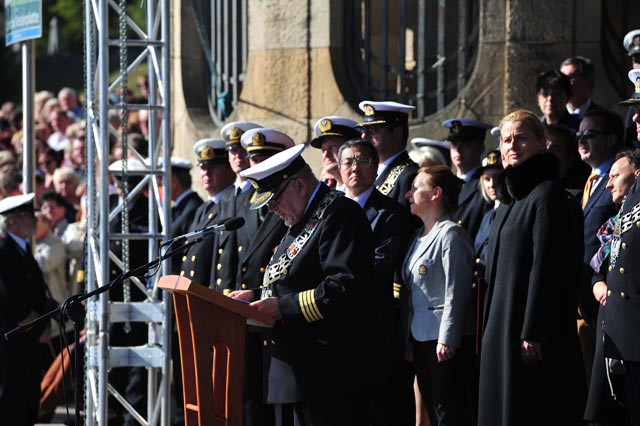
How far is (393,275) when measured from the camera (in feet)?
25.3

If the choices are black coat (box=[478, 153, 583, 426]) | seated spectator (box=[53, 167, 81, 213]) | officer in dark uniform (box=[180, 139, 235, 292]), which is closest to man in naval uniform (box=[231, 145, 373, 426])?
black coat (box=[478, 153, 583, 426])

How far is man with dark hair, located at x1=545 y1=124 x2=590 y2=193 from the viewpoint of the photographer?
8164 mm

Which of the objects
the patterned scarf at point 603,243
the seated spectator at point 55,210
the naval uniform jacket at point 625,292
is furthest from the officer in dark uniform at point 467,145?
the seated spectator at point 55,210

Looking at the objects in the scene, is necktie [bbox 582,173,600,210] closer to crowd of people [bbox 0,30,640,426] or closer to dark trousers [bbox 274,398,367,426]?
crowd of people [bbox 0,30,640,426]

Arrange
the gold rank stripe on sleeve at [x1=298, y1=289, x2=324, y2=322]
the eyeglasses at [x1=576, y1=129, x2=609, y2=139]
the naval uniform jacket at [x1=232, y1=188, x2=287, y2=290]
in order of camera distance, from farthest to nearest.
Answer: the naval uniform jacket at [x1=232, y1=188, x2=287, y2=290] → the eyeglasses at [x1=576, y1=129, x2=609, y2=139] → the gold rank stripe on sleeve at [x1=298, y1=289, x2=324, y2=322]

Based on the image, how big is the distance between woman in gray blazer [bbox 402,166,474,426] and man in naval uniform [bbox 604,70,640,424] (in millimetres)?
1387

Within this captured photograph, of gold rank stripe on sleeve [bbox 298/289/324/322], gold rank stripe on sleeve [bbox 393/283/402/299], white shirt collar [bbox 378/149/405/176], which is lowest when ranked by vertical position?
gold rank stripe on sleeve [bbox 393/283/402/299]

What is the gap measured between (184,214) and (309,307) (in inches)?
172

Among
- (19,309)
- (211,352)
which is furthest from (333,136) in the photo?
(19,309)

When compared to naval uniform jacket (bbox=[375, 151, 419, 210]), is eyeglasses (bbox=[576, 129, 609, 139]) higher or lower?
higher

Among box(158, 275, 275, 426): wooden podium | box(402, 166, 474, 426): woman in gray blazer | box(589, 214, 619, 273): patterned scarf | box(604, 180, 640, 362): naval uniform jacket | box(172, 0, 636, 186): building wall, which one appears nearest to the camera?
box(604, 180, 640, 362): naval uniform jacket

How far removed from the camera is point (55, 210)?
12914 mm

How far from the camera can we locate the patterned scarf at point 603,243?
677 centimetres

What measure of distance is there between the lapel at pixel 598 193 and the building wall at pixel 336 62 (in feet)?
10.2
